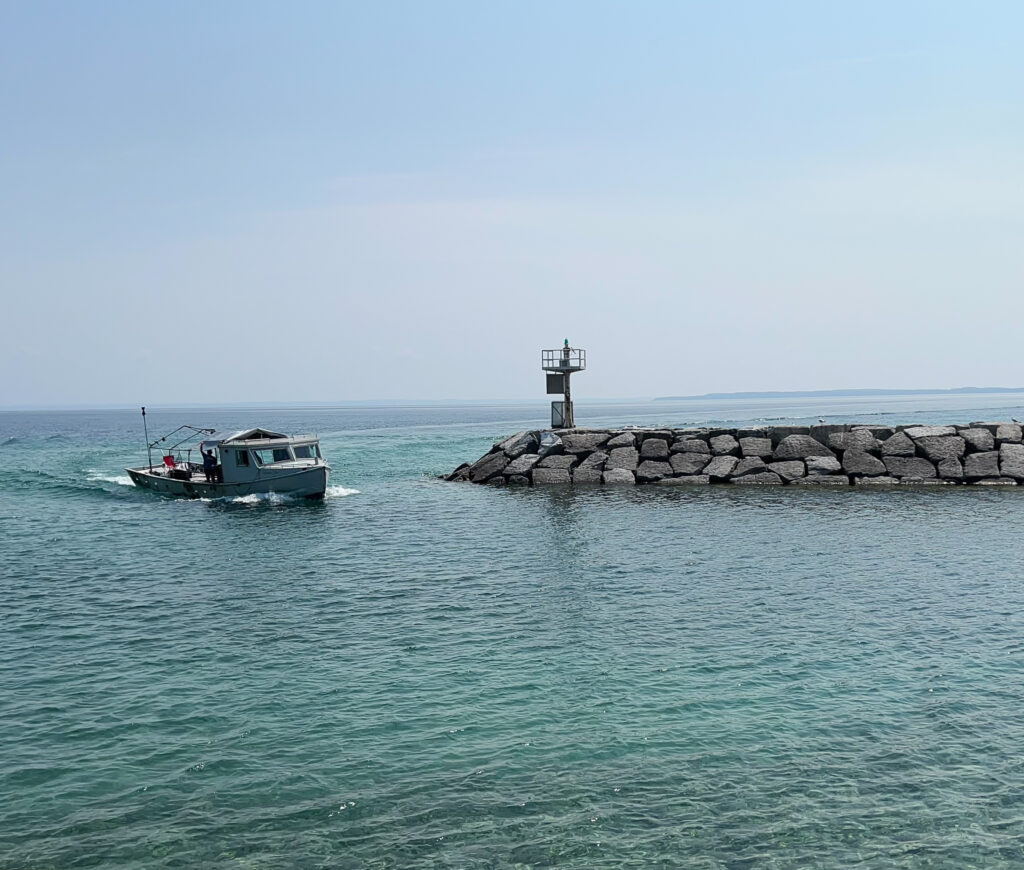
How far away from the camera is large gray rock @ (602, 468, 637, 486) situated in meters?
42.7

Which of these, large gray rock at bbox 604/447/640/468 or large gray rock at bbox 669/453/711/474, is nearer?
large gray rock at bbox 669/453/711/474

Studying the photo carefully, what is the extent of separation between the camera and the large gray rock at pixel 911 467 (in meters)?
38.7

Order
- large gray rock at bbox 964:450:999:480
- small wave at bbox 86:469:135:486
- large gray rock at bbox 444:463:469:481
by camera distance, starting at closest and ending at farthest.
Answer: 1. large gray rock at bbox 964:450:999:480
2. large gray rock at bbox 444:463:469:481
3. small wave at bbox 86:469:135:486

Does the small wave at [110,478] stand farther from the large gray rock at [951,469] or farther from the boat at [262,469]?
the large gray rock at [951,469]

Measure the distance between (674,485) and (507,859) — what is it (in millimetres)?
33816

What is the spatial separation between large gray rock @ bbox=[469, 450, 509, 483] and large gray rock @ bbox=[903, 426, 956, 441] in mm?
21123

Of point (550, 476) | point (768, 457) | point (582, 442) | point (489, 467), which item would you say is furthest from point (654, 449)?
point (489, 467)

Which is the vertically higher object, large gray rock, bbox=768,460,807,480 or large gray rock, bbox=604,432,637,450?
large gray rock, bbox=604,432,637,450

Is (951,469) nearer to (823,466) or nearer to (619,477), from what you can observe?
(823,466)

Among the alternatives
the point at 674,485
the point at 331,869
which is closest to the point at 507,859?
the point at 331,869

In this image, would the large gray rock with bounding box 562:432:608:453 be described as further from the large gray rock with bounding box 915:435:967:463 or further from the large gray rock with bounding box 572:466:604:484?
the large gray rock with bounding box 915:435:967:463

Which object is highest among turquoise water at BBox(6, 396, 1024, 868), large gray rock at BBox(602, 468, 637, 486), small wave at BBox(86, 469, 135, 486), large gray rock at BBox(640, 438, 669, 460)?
large gray rock at BBox(640, 438, 669, 460)

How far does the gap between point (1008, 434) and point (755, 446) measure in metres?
11.7

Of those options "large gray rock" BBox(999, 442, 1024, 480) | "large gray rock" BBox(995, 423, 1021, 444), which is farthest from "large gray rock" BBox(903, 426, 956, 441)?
"large gray rock" BBox(999, 442, 1024, 480)
